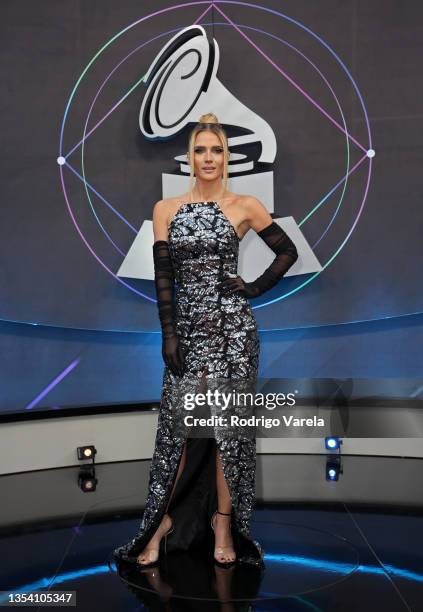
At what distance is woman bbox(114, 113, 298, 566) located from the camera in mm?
2557

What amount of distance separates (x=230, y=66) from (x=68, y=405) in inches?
87.3

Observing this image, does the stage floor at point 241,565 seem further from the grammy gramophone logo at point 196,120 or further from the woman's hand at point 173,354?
the grammy gramophone logo at point 196,120

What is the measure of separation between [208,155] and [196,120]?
1582 mm

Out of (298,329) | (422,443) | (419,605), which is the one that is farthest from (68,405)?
(419,605)

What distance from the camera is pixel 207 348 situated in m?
2.57

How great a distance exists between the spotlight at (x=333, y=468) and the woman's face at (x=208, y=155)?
1.89m

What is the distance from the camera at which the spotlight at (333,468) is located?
3752mm

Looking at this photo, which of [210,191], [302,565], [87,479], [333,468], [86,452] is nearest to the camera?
[302,565]

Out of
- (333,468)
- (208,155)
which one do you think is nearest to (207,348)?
(208,155)

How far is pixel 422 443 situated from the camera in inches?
164

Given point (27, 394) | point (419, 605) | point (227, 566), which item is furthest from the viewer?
point (27, 394)

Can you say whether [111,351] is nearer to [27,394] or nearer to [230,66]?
[27,394]

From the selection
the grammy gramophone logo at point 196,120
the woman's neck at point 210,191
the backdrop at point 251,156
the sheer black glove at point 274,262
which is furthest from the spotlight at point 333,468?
the woman's neck at point 210,191

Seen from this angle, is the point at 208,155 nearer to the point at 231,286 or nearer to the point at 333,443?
the point at 231,286
